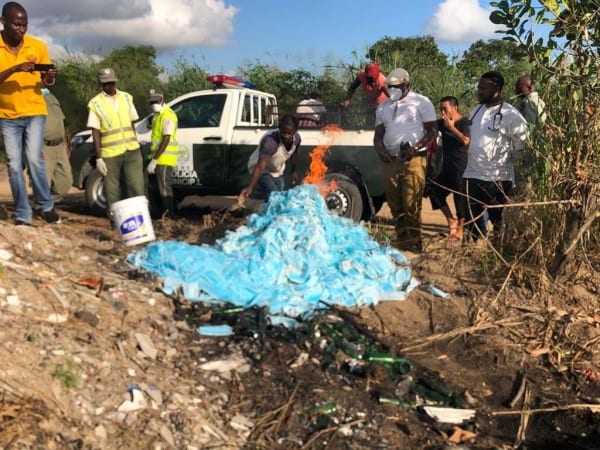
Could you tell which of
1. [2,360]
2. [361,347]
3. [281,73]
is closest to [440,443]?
[361,347]

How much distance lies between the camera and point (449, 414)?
3490 mm

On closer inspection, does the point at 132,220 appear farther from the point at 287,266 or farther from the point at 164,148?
the point at 164,148

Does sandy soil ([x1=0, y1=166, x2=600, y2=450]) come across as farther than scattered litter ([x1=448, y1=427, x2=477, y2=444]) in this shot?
No

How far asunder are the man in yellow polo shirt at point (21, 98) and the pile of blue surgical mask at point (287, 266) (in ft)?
4.46

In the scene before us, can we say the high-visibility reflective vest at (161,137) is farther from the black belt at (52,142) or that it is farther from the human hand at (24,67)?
the human hand at (24,67)

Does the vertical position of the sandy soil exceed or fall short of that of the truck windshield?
it falls short

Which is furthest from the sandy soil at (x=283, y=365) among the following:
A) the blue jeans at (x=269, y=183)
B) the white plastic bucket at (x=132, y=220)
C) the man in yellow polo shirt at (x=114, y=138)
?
the blue jeans at (x=269, y=183)

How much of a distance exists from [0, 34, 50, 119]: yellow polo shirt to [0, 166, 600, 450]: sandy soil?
1.10 m

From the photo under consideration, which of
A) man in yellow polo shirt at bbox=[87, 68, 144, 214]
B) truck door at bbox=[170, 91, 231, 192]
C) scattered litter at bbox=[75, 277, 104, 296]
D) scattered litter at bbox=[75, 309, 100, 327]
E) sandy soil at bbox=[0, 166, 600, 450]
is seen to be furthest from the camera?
truck door at bbox=[170, 91, 231, 192]

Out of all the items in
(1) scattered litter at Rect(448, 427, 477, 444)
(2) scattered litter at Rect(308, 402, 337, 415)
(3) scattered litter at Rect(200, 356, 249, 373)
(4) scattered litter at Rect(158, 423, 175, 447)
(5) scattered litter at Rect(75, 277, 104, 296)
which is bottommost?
(1) scattered litter at Rect(448, 427, 477, 444)

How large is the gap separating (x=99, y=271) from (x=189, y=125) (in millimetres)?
3800

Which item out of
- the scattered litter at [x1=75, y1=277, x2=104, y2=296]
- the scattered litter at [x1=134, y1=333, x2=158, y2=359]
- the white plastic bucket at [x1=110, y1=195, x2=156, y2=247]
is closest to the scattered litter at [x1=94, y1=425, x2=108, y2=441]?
the scattered litter at [x1=134, y1=333, x2=158, y2=359]

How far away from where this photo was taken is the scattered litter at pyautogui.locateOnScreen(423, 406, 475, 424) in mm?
3462

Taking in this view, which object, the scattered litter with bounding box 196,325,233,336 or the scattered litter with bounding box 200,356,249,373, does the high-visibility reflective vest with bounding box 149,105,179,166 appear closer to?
the scattered litter with bounding box 196,325,233,336
